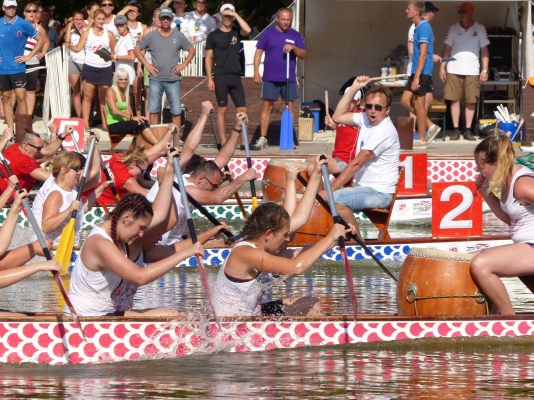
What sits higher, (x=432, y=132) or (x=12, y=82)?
(x=12, y=82)

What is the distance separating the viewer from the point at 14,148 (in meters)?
10.3

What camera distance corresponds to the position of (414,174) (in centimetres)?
1188

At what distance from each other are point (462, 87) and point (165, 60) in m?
5.07

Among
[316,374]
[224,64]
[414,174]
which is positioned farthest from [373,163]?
[224,64]

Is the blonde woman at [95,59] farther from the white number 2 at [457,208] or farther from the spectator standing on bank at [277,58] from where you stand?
the white number 2 at [457,208]

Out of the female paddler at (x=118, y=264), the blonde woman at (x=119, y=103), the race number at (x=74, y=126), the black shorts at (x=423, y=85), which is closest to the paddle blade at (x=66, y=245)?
the female paddler at (x=118, y=264)

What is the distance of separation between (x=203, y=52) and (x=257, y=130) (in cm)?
175

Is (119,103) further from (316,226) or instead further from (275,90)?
(316,226)

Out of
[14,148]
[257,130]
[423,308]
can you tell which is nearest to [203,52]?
[257,130]

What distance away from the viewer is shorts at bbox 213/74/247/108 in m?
14.8

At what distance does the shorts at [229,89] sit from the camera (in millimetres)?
14789

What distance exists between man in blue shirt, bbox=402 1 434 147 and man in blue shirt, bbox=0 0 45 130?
580 centimetres

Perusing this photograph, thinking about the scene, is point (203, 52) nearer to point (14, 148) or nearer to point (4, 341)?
point (14, 148)

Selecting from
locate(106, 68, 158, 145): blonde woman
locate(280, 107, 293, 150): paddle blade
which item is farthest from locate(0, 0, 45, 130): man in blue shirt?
locate(280, 107, 293, 150): paddle blade
